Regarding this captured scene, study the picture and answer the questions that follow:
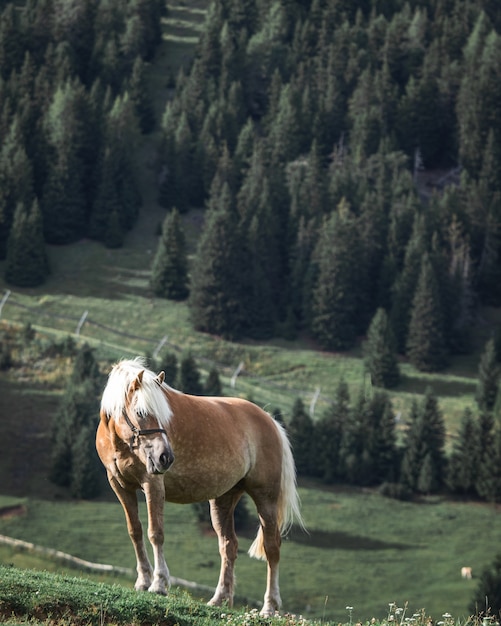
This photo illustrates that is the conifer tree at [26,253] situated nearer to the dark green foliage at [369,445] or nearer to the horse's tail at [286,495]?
the dark green foliage at [369,445]

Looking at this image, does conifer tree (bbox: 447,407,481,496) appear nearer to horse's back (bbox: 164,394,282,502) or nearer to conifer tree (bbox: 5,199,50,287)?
conifer tree (bbox: 5,199,50,287)

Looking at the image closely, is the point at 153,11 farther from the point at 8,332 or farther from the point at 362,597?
the point at 362,597

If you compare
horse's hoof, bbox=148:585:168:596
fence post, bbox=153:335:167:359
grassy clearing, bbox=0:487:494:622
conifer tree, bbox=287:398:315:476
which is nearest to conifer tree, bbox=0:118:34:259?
fence post, bbox=153:335:167:359

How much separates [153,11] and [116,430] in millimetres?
162415

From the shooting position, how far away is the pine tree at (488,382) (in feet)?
322

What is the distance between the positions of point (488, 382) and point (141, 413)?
282 feet

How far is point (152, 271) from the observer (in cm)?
11869

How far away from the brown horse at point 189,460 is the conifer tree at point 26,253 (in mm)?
99415

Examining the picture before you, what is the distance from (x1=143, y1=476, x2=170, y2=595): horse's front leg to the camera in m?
16.1

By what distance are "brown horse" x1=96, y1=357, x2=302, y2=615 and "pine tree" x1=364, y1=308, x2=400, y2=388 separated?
84.1 metres

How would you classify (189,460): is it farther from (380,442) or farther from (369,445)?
(380,442)

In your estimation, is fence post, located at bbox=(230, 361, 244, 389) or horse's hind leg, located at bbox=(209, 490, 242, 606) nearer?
horse's hind leg, located at bbox=(209, 490, 242, 606)

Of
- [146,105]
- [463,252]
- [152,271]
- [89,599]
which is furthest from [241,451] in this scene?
[146,105]

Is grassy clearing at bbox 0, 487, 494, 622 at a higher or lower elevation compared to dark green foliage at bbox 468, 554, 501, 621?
lower
